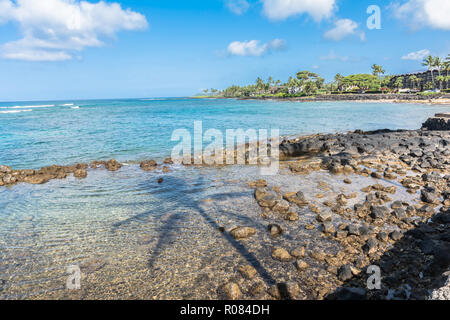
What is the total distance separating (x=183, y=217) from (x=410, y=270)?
6.17m

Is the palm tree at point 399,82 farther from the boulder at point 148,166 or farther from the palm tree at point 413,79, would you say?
the boulder at point 148,166

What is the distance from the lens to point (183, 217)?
818 centimetres

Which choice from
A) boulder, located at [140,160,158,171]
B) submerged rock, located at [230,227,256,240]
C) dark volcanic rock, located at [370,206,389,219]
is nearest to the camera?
submerged rock, located at [230,227,256,240]

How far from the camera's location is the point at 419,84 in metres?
113

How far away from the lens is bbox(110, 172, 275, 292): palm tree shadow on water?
19.5 feet

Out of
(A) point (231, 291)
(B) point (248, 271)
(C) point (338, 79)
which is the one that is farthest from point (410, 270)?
(C) point (338, 79)

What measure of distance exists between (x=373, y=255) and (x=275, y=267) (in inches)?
90.9

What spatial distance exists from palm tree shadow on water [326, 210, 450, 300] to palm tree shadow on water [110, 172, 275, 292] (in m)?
1.65

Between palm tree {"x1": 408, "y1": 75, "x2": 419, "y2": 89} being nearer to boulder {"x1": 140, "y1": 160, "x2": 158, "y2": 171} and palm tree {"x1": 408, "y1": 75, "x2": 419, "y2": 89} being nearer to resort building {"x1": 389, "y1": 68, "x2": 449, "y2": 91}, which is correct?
resort building {"x1": 389, "y1": 68, "x2": 449, "y2": 91}

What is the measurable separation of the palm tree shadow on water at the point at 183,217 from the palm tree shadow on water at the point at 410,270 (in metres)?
1.65

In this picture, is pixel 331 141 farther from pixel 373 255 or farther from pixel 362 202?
pixel 373 255
